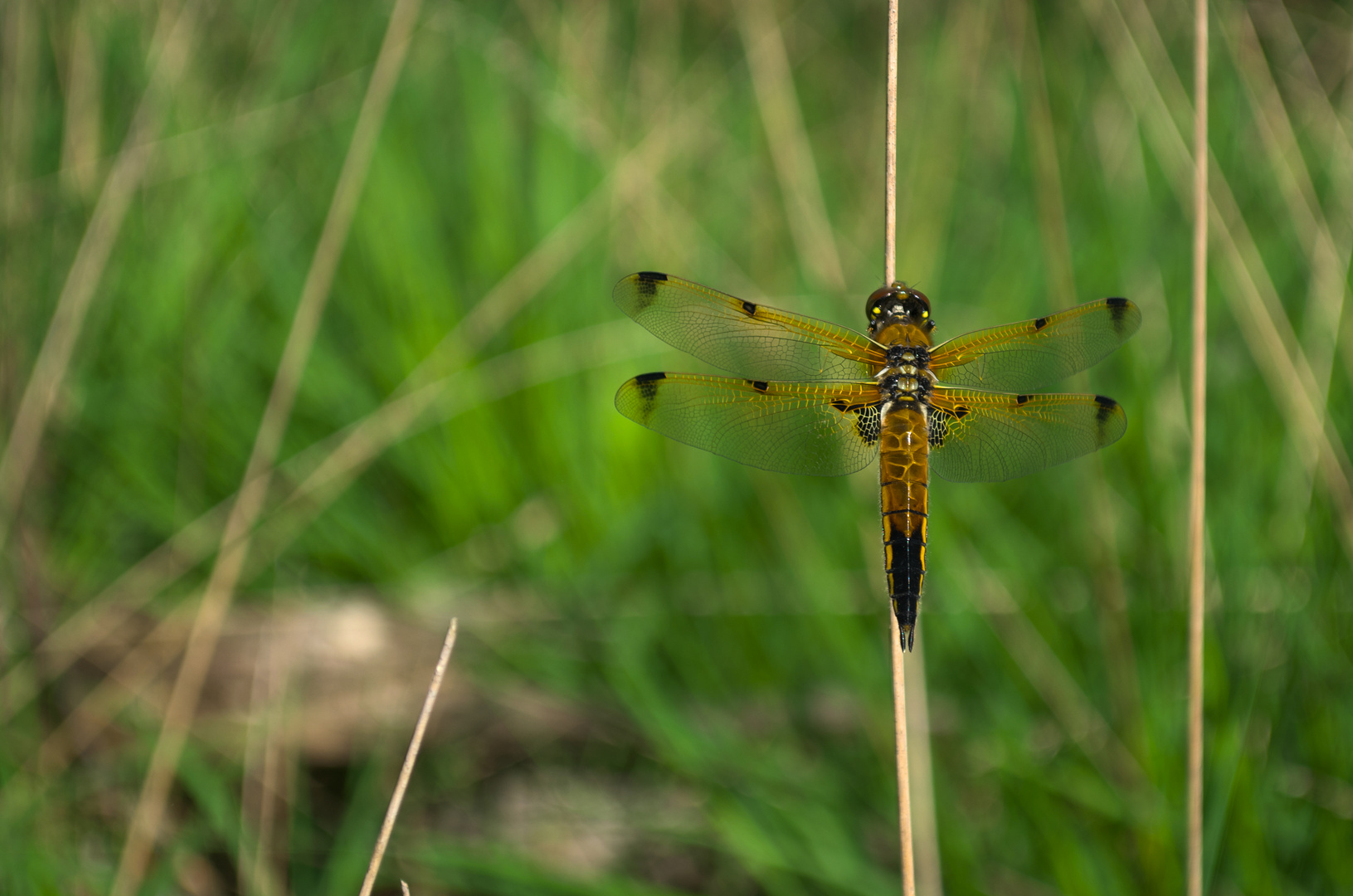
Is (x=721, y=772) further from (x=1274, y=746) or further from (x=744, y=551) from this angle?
(x=1274, y=746)

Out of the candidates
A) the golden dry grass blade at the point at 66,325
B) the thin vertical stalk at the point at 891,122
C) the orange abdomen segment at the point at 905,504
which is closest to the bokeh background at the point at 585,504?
the golden dry grass blade at the point at 66,325

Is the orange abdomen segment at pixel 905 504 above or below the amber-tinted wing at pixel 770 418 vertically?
below

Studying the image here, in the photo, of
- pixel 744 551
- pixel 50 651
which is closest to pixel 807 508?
pixel 744 551

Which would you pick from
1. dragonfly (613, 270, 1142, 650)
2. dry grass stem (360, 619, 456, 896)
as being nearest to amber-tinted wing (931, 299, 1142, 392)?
dragonfly (613, 270, 1142, 650)

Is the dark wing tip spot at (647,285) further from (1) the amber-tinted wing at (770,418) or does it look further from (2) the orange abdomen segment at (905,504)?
(2) the orange abdomen segment at (905,504)

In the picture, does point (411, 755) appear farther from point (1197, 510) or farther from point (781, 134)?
point (781, 134)
